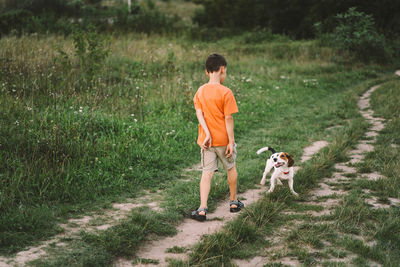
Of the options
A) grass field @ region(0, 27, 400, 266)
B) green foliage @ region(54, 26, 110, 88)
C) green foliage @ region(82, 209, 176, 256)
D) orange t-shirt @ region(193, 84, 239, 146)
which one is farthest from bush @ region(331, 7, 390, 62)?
green foliage @ region(82, 209, 176, 256)

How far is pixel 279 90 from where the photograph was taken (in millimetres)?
12625

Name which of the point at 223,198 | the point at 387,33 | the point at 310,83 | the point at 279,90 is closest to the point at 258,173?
the point at 223,198

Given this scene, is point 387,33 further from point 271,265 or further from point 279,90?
point 271,265

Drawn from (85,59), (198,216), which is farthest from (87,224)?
(85,59)

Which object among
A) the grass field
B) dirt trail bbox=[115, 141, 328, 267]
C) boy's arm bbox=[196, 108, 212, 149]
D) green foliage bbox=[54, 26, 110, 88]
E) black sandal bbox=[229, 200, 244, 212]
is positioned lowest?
dirt trail bbox=[115, 141, 328, 267]

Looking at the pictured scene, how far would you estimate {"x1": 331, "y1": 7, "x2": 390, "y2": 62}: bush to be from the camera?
19.0m

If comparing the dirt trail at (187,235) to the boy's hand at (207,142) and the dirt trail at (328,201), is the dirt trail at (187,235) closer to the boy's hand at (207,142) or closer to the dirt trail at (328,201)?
the dirt trail at (328,201)

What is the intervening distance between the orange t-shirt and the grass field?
0.97 metres

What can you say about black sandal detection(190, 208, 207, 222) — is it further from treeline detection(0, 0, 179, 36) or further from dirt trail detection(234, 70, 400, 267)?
treeline detection(0, 0, 179, 36)

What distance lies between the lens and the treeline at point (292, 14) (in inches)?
1077

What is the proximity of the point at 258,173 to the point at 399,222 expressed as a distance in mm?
2333

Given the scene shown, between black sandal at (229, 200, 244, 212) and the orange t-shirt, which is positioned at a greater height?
the orange t-shirt

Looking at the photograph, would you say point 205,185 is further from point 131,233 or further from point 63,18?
point 63,18

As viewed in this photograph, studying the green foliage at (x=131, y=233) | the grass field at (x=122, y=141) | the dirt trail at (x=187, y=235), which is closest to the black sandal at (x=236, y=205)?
the dirt trail at (x=187, y=235)
